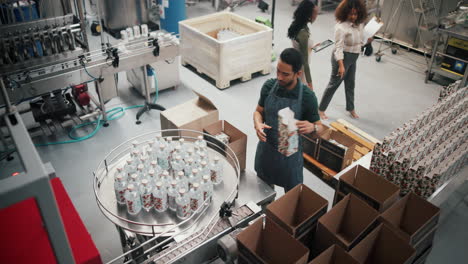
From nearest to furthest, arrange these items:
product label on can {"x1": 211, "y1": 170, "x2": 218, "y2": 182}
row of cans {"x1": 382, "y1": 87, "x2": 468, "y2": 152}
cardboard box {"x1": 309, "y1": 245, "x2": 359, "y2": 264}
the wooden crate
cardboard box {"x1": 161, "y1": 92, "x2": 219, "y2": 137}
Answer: cardboard box {"x1": 309, "y1": 245, "x2": 359, "y2": 264} → product label on can {"x1": 211, "y1": 170, "x2": 218, "y2": 182} → row of cans {"x1": 382, "y1": 87, "x2": 468, "y2": 152} → cardboard box {"x1": 161, "y1": 92, "x2": 219, "y2": 137} → the wooden crate

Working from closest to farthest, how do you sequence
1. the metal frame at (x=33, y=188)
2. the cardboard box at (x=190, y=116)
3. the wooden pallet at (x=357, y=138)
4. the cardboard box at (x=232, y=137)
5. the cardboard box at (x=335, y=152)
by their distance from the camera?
the metal frame at (x=33, y=188) → the cardboard box at (x=232, y=137) → the cardboard box at (x=190, y=116) → the cardboard box at (x=335, y=152) → the wooden pallet at (x=357, y=138)

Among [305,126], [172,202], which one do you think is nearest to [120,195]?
[172,202]

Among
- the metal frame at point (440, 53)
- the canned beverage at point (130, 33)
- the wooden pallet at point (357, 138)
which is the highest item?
the canned beverage at point (130, 33)

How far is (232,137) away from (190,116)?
486 millimetres

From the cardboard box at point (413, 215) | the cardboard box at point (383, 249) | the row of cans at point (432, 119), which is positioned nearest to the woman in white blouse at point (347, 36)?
the row of cans at point (432, 119)

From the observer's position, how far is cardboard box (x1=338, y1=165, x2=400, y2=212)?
2.31 meters

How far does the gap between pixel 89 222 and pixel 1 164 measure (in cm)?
147

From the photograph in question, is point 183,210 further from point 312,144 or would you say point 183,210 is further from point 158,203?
point 312,144

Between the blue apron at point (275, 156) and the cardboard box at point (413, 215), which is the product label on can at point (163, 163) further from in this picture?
the cardboard box at point (413, 215)

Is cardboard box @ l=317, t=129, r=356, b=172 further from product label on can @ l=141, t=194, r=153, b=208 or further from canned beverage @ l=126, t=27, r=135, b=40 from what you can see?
canned beverage @ l=126, t=27, r=135, b=40

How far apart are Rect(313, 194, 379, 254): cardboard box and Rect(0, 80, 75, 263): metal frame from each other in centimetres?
129

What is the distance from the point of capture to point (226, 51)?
219 inches

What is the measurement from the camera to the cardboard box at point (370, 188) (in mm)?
2311

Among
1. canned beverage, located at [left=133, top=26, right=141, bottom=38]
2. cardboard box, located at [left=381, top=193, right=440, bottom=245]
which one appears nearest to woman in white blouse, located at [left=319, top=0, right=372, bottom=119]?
canned beverage, located at [left=133, top=26, right=141, bottom=38]
